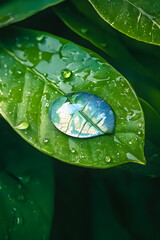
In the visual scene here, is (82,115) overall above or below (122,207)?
above

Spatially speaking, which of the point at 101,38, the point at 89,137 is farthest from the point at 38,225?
the point at 101,38

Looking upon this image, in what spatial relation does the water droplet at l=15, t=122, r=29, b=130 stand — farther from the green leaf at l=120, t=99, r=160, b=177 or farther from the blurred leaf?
the blurred leaf

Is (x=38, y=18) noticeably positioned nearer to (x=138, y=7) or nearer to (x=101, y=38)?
(x=101, y=38)

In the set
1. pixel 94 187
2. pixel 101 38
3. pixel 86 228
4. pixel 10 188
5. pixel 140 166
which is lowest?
pixel 86 228

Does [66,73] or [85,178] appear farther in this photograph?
[85,178]

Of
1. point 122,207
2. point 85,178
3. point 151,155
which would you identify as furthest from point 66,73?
point 122,207

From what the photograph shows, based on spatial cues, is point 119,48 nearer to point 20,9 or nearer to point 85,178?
point 20,9

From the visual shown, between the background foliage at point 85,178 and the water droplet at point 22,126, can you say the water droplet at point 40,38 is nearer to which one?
the background foliage at point 85,178

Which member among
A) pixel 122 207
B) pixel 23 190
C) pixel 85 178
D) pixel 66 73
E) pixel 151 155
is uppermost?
pixel 66 73
